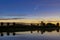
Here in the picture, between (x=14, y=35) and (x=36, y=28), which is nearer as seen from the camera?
(x=14, y=35)

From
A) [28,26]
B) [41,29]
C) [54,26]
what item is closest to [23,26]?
[28,26]

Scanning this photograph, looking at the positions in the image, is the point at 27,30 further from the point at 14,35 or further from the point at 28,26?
the point at 14,35

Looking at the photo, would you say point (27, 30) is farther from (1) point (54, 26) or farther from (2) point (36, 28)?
(1) point (54, 26)

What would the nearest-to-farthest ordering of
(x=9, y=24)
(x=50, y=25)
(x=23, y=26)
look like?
(x=9, y=24)
(x=23, y=26)
(x=50, y=25)

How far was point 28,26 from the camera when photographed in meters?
18.4

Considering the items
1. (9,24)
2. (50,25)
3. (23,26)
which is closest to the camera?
(9,24)

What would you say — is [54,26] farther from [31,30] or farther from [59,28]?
[31,30]

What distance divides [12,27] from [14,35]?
0.66 metres

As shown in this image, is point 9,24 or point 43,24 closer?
point 9,24

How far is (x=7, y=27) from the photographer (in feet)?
56.3

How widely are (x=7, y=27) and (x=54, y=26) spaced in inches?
177

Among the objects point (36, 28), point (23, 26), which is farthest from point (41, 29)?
point (23, 26)

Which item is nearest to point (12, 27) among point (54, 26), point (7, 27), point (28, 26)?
point (7, 27)

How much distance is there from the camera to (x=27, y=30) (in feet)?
60.6
